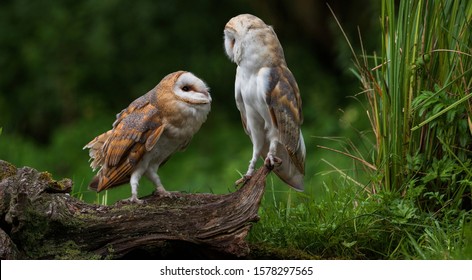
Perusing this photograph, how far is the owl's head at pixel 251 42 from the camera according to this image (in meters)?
4.82

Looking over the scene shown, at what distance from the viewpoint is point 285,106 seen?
492 cm

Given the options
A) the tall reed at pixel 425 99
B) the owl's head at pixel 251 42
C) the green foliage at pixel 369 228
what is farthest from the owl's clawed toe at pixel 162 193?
the tall reed at pixel 425 99

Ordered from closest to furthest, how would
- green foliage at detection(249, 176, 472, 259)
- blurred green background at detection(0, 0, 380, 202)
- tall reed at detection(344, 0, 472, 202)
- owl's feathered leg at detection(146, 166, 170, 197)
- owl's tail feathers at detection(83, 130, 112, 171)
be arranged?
green foliage at detection(249, 176, 472, 259) < tall reed at detection(344, 0, 472, 202) < owl's feathered leg at detection(146, 166, 170, 197) < owl's tail feathers at detection(83, 130, 112, 171) < blurred green background at detection(0, 0, 380, 202)

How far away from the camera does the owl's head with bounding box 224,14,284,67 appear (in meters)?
4.82

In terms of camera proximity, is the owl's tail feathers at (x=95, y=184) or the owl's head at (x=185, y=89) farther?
the owl's tail feathers at (x=95, y=184)

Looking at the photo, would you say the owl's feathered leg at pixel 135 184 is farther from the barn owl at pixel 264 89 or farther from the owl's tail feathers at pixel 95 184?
the barn owl at pixel 264 89

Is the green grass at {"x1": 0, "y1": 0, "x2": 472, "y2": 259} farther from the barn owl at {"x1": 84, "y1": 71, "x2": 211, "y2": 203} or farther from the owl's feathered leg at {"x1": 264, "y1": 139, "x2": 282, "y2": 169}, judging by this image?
the barn owl at {"x1": 84, "y1": 71, "x2": 211, "y2": 203}

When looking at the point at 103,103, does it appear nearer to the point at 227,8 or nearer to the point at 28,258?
the point at 227,8

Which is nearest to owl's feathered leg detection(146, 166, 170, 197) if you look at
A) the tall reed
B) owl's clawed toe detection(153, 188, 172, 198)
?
owl's clawed toe detection(153, 188, 172, 198)

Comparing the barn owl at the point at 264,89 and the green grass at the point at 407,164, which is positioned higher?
the barn owl at the point at 264,89

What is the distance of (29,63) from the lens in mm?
11062

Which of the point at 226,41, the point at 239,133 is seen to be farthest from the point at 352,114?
the point at 226,41

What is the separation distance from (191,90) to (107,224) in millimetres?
797

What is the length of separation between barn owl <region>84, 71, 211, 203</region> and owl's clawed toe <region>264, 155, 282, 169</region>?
39 cm
